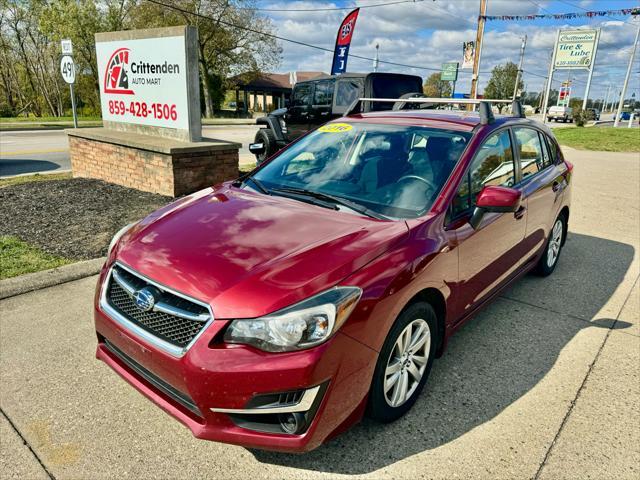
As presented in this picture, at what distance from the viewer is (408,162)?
10.5ft

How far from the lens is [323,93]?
10.9 m

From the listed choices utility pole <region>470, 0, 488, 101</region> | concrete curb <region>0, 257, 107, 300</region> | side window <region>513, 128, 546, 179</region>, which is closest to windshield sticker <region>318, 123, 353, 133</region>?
side window <region>513, 128, 546, 179</region>

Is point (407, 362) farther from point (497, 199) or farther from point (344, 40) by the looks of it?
point (344, 40)

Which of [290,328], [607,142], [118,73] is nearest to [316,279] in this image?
[290,328]

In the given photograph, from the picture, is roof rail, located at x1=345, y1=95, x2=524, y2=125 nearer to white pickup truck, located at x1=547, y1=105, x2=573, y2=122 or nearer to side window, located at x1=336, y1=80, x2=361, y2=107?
side window, located at x1=336, y1=80, x2=361, y2=107

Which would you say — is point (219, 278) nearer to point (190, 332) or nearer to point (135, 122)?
point (190, 332)

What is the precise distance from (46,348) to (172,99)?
16.6 ft

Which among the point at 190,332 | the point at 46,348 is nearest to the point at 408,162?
the point at 190,332

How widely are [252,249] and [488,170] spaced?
194cm

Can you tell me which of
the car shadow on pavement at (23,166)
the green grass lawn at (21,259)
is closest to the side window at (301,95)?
the car shadow on pavement at (23,166)

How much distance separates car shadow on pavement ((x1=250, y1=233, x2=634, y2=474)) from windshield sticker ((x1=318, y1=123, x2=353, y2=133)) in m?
1.87

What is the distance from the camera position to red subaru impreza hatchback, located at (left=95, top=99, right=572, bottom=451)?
6.55 feet

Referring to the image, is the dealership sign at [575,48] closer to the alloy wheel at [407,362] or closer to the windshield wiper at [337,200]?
the windshield wiper at [337,200]

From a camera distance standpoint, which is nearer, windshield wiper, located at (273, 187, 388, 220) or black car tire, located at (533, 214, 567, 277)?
windshield wiper, located at (273, 187, 388, 220)
